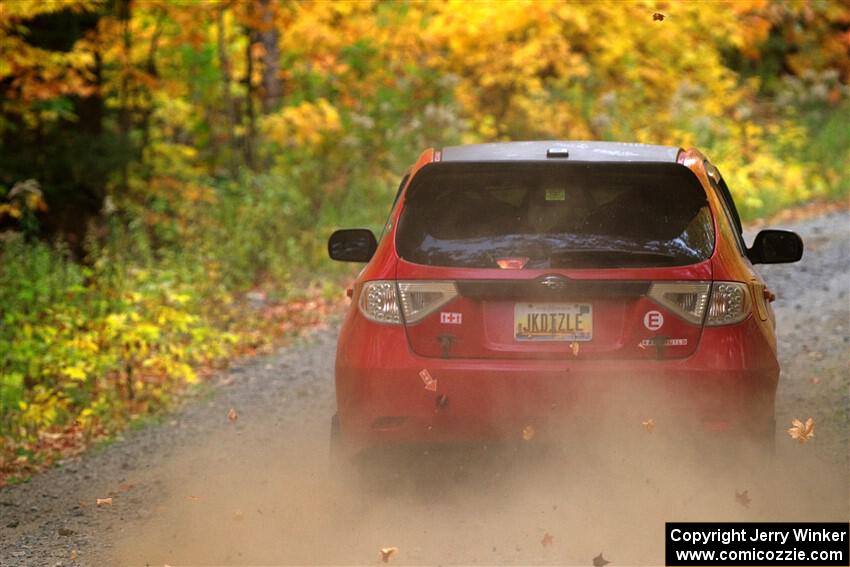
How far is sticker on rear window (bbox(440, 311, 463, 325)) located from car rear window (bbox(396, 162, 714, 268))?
213mm

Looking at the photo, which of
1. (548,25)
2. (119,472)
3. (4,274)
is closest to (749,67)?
(548,25)

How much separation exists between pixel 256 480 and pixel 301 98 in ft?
42.3

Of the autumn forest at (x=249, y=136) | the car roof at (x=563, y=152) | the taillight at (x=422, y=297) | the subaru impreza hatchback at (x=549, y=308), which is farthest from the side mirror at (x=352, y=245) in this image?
the autumn forest at (x=249, y=136)

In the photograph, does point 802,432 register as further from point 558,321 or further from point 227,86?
point 227,86

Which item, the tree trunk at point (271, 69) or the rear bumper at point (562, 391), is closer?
the rear bumper at point (562, 391)

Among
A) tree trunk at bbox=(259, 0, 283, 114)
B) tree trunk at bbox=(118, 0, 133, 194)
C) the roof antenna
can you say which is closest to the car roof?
the roof antenna

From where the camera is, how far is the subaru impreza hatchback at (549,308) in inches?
187

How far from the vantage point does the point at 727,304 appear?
4.83m

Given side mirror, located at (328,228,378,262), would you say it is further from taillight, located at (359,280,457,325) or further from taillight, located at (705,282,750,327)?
taillight, located at (705,282,750,327)

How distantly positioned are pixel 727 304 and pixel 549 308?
76 centimetres

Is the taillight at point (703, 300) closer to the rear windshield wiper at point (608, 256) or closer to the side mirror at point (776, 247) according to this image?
the rear windshield wiper at point (608, 256)

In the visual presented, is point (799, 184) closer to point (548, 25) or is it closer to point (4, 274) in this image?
point (548, 25)

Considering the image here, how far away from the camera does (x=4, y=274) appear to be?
10172 mm

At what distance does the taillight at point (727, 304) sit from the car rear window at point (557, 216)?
0.16 metres
